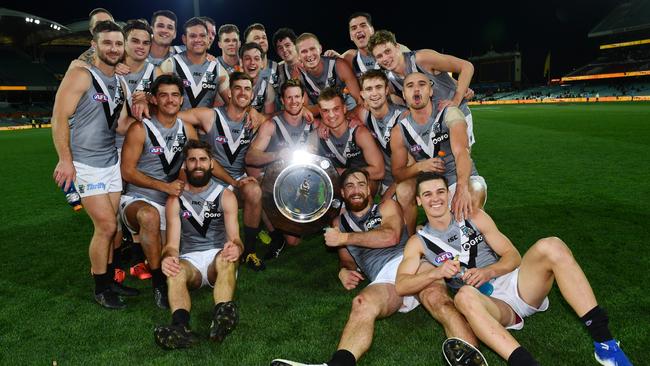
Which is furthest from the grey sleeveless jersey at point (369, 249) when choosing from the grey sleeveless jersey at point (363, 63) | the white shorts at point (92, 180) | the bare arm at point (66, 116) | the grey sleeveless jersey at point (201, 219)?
the grey sleeveless jersey at point (363, 63)

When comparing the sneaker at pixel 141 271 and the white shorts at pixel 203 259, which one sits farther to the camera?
the sneaker at pixel 141 271

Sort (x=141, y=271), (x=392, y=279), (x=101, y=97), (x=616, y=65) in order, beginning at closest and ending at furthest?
(x=392, y=279) → (x=101, y=97) → (x=141, y=271) → (x=616, y=65)

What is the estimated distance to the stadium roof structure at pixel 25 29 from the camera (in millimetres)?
49594

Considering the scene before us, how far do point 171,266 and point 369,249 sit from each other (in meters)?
1.50

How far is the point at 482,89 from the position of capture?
86938 mm

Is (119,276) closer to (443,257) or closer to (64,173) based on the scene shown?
(64,173)

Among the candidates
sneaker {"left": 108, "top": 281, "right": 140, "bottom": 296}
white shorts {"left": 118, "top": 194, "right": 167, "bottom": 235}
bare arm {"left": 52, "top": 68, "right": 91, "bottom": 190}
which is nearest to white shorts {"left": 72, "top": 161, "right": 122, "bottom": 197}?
bare arm {"left": 52, "top": 68, "right": 91, "bottom": 190}

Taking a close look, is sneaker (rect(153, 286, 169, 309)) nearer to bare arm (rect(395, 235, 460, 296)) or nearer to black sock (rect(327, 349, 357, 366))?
black sock (rect(327, 349, 357, 366))

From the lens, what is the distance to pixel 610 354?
2.51 m

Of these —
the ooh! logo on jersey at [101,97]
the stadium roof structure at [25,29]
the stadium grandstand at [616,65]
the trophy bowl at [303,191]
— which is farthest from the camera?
the stadium grandstand at [616,65]

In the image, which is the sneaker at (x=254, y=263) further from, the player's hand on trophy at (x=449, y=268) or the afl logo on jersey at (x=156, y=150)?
the player's hand on trophy at (x=449, y=268)

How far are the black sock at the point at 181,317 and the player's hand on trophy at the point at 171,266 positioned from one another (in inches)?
12.3

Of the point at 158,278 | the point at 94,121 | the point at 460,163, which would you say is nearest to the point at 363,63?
the point at 460,163

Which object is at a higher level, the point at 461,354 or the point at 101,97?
the point at 101,97
